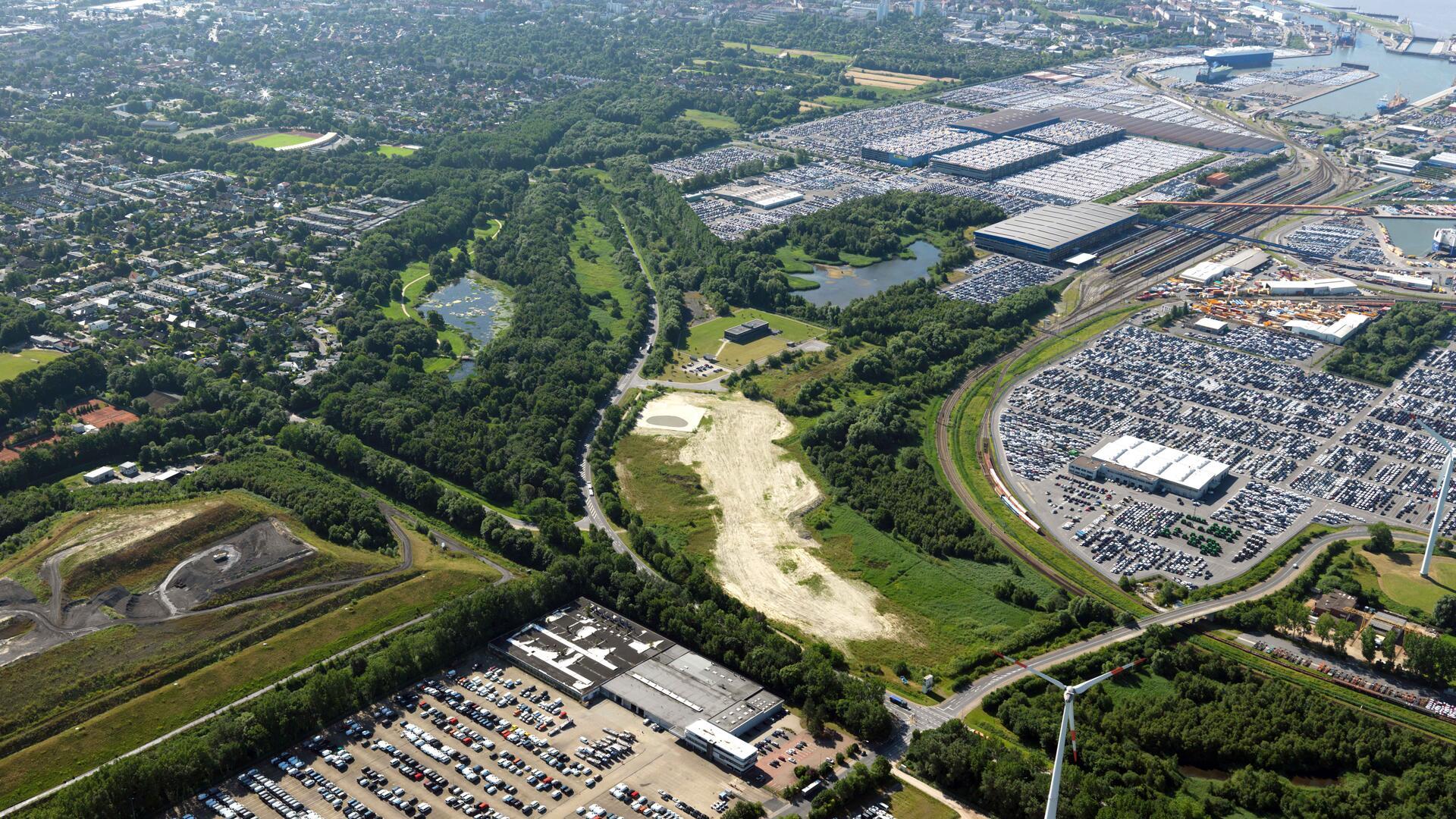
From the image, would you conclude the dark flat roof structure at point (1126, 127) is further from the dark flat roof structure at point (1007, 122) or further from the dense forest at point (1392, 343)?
the dense forest at point (1392, 343)

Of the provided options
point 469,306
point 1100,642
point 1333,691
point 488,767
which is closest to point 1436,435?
point 1333,691

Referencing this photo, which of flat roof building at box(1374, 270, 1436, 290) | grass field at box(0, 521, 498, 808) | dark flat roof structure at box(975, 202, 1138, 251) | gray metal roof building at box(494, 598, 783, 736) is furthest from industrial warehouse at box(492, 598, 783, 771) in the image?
flat roof building at box(1374, 270, 1436, 290)

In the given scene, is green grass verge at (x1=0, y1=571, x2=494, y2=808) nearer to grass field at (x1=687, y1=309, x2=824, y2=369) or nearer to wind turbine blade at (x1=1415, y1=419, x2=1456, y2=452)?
grass field at (x1=687, y1=309, x2=824, y2=369)

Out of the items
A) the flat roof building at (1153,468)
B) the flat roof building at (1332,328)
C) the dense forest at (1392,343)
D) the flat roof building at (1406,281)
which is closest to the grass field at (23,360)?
→ the flat roof building at (1153,468)

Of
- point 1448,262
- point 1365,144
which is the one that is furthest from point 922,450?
point 1365,144

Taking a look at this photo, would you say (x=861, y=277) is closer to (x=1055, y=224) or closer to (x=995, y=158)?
(x=1055, y=224)

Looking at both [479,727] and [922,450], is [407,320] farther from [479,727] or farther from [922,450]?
[479,727]
